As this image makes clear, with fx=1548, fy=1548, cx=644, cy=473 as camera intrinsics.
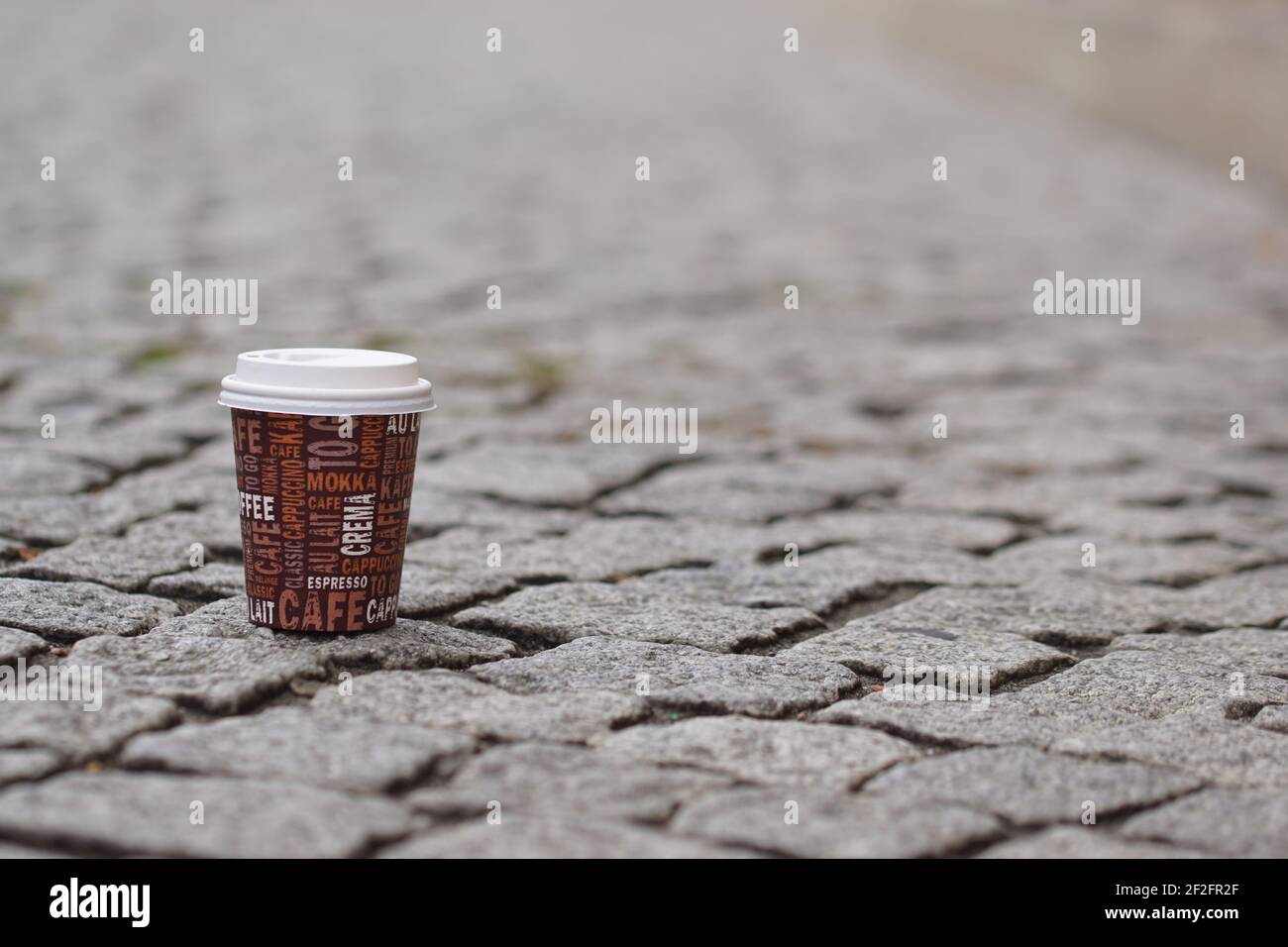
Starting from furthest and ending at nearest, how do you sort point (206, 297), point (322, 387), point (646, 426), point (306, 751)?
point (206, 297)
point (646, 426)
point (322, 387)
point (306, 751)

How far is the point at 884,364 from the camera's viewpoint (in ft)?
18.3

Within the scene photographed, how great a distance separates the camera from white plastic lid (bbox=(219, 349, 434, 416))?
242 centimetres

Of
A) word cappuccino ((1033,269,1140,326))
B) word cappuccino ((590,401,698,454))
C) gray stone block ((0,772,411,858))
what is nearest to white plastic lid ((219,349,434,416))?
gray stone block ((0,772,411,858))

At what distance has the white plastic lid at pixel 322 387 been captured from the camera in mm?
2424

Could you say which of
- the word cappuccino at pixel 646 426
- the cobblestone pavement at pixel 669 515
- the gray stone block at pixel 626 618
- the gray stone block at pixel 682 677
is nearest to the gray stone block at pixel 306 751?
the cobblestone pavement at pixel 669 515

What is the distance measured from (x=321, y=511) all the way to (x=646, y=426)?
221 cm

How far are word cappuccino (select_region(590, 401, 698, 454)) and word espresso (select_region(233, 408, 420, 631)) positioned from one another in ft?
6.19

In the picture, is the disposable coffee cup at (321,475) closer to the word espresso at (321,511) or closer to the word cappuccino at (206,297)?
the word espresso at (321,511)

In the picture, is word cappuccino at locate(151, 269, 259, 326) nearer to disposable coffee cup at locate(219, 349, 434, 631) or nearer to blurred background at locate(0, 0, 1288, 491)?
blurred background at locate(0, 0, 1288, 491)

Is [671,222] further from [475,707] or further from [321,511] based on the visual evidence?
[475,707]

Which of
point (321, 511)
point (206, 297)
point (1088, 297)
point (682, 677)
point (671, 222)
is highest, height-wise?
point (671, 222)

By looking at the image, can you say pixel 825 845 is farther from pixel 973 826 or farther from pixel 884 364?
pixel 884 364

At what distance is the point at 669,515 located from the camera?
3.78 metres

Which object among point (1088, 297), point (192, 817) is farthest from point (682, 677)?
point (1088, 297)
